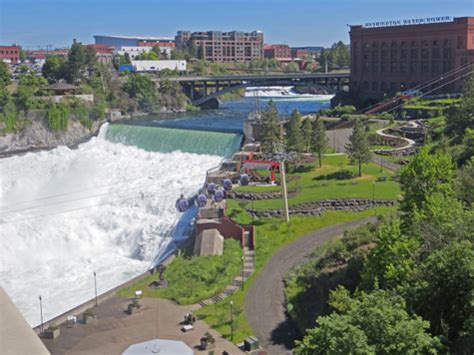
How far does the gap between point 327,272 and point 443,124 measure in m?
23.9

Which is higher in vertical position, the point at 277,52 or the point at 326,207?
the point at 277,52

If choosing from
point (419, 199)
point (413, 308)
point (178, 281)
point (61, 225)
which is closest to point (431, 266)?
point (413, 308)

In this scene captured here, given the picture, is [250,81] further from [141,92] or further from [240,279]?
[240,279]

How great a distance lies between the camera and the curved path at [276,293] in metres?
15.9

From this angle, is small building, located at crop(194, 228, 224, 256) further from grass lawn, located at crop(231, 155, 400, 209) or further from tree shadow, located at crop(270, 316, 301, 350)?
tree shadow, located at crop(270, 316, 301, 350)

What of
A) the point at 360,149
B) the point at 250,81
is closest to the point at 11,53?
the point at 250,81

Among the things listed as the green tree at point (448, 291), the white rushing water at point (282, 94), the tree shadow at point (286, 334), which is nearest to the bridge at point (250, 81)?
the white rushing water at point (282, 94)

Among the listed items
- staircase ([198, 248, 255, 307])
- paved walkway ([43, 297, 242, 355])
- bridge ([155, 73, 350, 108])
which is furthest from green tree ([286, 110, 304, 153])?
bridge ([155, 73, 350, 108])

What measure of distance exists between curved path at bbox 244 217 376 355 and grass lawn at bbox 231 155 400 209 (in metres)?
2.90

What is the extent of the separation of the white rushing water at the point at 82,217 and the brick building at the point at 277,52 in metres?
100

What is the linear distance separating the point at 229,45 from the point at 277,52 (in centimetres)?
1494

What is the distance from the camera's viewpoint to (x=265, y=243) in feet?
75.1

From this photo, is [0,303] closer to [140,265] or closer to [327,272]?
[327,272]

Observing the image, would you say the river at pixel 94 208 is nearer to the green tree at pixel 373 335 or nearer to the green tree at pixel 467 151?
the green tree at pixel 373 335
